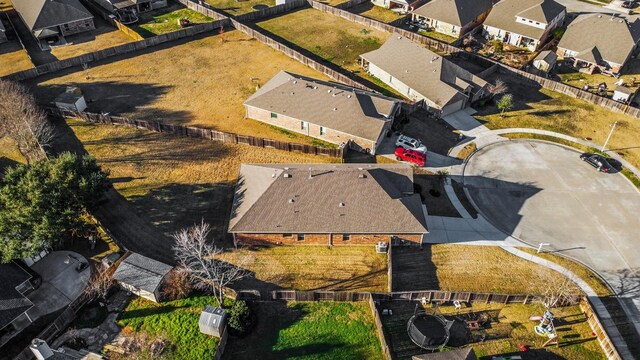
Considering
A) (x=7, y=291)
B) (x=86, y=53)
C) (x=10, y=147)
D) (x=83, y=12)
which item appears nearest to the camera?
(x=7, y=291)

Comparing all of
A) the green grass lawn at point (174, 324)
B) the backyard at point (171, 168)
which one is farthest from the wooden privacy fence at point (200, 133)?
the green grass lawn at point (174, 324)

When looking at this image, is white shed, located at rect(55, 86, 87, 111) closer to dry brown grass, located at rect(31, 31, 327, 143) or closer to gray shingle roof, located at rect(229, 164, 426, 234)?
dry brown grass, located at rect(31, 31, 327, 143)

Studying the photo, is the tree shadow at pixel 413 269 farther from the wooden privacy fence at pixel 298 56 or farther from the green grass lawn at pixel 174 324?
the wooden privacy fence at pixel 298 56

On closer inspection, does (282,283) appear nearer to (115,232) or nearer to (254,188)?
(254,188)

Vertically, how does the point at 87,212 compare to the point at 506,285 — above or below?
above

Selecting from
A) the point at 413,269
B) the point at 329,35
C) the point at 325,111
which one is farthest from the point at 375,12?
the point at 413,269

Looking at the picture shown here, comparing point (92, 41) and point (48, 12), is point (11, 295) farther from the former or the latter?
point (48, 12)

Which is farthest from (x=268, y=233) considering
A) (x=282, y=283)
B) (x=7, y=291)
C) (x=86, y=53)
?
(x=86, y=53)
